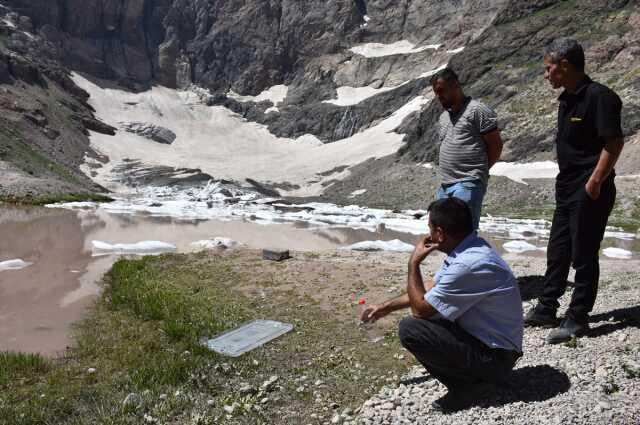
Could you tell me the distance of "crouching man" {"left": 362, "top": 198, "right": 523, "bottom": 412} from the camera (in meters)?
3.55

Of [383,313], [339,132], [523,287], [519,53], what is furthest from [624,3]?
[383,313]

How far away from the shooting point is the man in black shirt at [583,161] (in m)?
4.61

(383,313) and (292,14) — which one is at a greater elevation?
(292,14)

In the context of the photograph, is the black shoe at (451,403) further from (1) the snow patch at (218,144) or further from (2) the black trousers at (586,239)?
(1) the snow patch at (218,144)

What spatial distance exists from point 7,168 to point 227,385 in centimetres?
4243

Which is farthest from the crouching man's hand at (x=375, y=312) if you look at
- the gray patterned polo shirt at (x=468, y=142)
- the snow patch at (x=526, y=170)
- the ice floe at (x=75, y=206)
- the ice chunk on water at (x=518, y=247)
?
the snow patch at (x=526, y=170)

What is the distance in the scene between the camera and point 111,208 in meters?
29.6

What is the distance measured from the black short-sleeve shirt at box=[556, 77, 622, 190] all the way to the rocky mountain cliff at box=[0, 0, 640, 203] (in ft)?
126

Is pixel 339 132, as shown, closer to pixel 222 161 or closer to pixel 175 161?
pixel 222 161

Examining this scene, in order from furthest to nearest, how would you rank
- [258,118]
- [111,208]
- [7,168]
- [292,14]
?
1. [292,14]
2. [258,118]
3. [7,168]
4. [111,208]

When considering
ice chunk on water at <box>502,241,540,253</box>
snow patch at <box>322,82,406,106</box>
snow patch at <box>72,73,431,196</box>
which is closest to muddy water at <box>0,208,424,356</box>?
ice chunk on water at <box>502,241,540,253</box>

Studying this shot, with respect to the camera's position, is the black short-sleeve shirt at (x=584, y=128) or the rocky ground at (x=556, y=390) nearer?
the rocky ground at (x=556, y=390)

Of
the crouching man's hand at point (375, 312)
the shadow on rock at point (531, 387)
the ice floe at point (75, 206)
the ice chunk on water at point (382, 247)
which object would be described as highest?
the crouching man's hand at point (375, 312)

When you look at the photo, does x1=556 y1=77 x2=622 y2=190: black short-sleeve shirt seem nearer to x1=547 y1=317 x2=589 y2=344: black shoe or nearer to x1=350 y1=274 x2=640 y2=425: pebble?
x1=547 y1=317 x2=589 y2=344: black shoe
